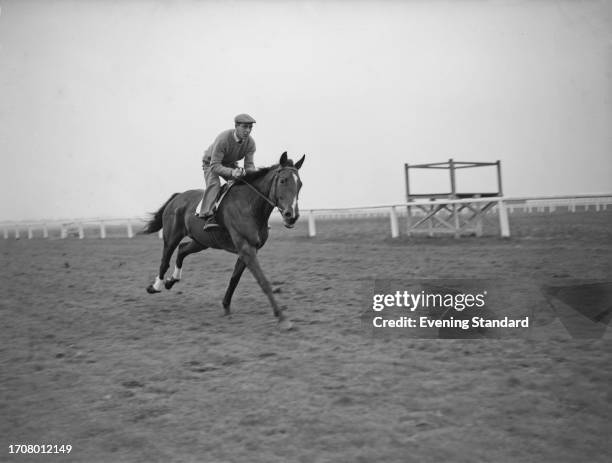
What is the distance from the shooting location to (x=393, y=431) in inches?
108

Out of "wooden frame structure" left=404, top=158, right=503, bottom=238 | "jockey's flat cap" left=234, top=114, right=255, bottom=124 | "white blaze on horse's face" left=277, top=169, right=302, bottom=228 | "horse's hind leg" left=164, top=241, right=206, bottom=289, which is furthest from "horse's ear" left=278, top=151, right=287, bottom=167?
"wooden frame structure" left=404, top=158, right=503, bottom=238

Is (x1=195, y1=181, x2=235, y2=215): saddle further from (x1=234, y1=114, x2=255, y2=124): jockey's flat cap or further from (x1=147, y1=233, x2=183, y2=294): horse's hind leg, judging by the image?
(x1=147, y1=233, x2=183, y2=294): horse's hind leg

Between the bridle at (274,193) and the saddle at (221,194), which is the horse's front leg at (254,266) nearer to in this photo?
the bridle at (274,193)

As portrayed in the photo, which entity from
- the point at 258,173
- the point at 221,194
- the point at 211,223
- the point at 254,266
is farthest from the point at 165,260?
the point at 258,173

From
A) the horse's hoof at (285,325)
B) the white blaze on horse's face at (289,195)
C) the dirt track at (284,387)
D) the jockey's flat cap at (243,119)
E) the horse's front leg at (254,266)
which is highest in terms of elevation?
the jockey's flat cap at (243,119)

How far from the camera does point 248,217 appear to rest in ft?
19.4

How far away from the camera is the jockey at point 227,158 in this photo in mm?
6000

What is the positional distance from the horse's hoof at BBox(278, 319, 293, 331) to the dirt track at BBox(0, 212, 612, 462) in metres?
0.08

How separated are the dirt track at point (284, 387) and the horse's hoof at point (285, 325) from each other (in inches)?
3.3

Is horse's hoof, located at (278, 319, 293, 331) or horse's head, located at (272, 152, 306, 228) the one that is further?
horse's head, located at (272, 152, 306, 228)

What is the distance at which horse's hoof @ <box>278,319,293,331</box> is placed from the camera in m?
5.12

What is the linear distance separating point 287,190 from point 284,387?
7.88ft

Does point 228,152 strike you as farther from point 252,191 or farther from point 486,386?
point 486,386

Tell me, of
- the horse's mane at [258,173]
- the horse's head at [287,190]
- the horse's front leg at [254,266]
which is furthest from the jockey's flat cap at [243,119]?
the horse's front leg at [254,266]
